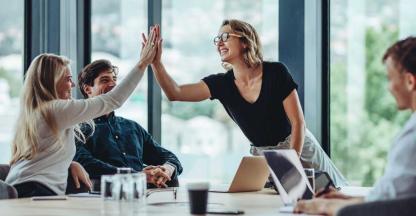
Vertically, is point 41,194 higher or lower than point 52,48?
lower

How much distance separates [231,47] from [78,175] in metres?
1.08

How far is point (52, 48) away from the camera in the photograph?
18.2 ft

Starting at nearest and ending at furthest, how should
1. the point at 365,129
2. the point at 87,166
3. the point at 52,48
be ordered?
the point at 87,166 → the point at 365,129 → the point at 52,48

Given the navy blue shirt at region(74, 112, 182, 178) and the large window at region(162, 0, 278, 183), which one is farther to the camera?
the large window at region(162, 0, 278, 183)

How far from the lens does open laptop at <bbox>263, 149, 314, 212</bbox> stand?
8.80ft

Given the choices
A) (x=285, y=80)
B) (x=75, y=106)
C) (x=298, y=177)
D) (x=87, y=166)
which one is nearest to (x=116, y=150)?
(x=87, y=166)

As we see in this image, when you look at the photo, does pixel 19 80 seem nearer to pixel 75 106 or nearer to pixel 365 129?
pixel 75 106

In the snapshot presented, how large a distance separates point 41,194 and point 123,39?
2.38 metres

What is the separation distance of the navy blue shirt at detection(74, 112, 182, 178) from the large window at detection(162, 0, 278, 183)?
938 mm

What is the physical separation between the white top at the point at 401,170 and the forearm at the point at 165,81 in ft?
7.24

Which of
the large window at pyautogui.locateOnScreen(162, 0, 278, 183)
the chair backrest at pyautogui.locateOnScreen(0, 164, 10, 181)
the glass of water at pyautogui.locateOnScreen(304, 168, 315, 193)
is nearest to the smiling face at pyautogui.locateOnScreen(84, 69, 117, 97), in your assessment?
the chair backrest at pyautogui.locateOnScreen(0, 164, 10, 181)

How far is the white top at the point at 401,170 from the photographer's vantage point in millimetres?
2229

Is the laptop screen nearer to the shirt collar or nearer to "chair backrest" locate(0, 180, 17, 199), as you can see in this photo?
"chair backrest" locate(0, 180, 17, 199)

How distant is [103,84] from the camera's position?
173 inches
